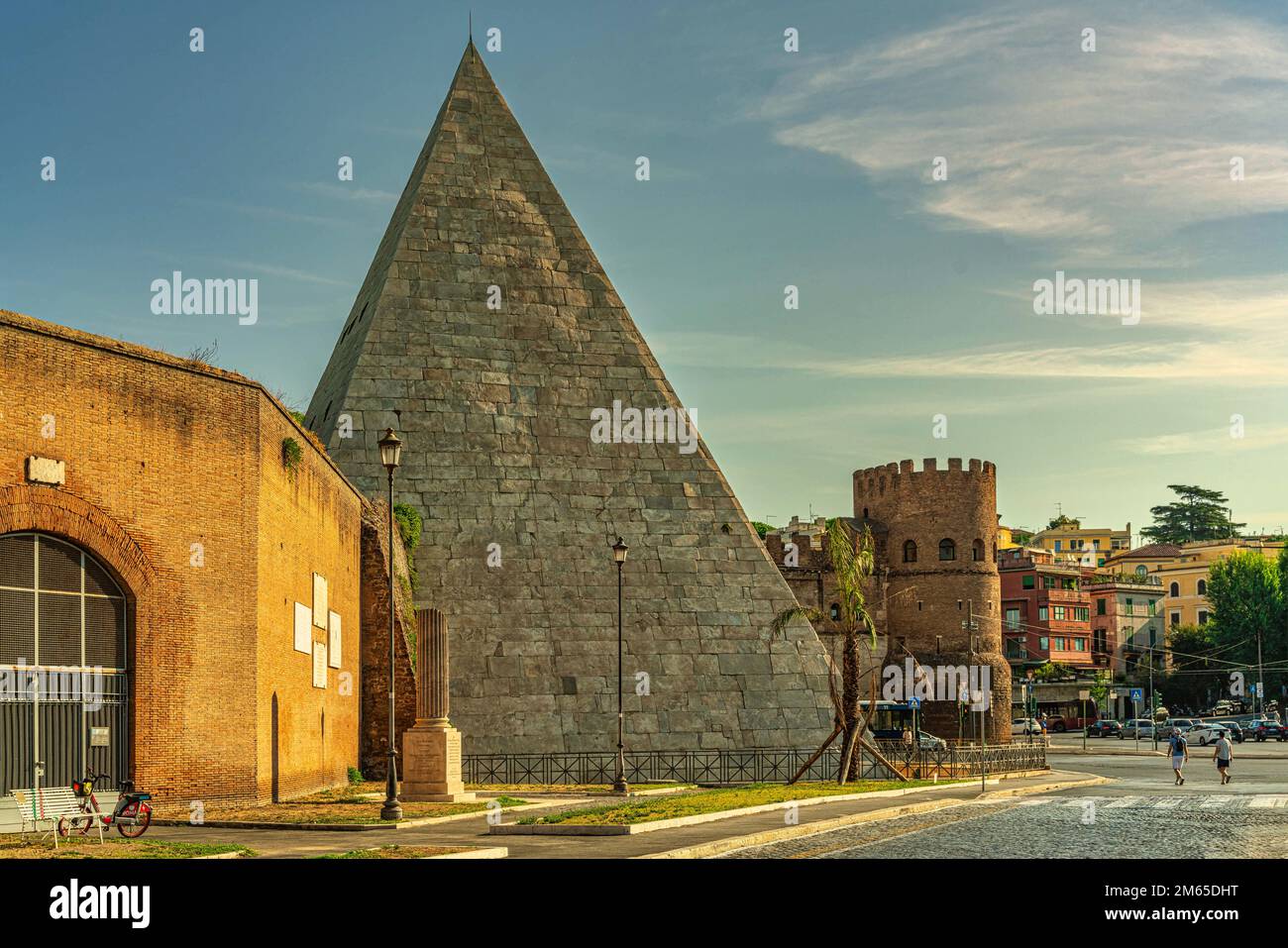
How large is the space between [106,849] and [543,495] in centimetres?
2286

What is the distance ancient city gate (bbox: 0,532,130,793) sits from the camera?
64.7ft

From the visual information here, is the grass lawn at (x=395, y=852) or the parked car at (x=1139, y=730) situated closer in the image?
the grass lawn at (x=395, y=852)

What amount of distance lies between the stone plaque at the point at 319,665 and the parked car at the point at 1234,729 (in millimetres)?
48490

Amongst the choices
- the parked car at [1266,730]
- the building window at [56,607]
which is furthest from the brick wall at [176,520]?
the parked car at [1266,730]

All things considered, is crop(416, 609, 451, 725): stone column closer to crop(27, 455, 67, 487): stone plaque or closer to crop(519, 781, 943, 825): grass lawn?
crop(519, 781, 943, 825): grass lawn

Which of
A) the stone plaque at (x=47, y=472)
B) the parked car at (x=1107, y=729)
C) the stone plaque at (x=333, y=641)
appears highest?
the stone plaque at (x=47, y=472)

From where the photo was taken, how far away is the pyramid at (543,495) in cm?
3591

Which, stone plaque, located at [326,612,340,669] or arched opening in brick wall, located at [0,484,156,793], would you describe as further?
stone plaque, located at [326,612,340,669]

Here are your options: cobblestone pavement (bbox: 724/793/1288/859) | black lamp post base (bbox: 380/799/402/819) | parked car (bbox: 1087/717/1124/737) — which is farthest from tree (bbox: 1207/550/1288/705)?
black lamp post base (bbox: 380/799/402/819)

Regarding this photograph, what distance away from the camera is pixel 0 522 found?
1905cm

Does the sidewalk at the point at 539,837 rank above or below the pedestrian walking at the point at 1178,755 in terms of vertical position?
above

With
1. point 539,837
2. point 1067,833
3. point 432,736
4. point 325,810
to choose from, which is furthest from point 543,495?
point 1067,833

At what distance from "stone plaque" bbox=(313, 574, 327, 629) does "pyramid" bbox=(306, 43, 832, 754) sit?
630 centimetres

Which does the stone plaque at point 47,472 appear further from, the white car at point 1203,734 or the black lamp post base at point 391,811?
the white car at point 1203,734
